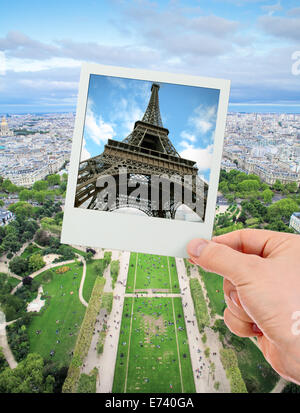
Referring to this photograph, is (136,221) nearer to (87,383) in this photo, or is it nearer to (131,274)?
(87,383)

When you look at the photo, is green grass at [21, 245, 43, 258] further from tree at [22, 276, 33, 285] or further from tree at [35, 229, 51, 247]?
tree at [22, 276, 33, 285]

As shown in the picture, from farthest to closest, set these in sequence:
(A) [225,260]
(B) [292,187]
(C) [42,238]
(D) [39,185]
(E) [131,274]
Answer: (B) [292,187]
(D) [39,185]
(C) [42,238]
(E) [131,274]
(A) [225,260]

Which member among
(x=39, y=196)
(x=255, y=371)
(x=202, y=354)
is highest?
(x=39, y=196)

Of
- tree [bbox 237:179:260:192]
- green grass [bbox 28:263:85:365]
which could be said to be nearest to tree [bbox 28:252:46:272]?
green grass [bbox 28:263:85:365]

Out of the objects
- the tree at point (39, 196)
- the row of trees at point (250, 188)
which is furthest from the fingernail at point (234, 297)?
the row of trees at point (250, 188)

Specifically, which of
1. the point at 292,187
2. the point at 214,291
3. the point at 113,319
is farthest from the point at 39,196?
the point at 292,187
